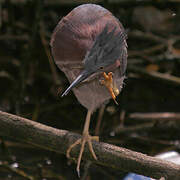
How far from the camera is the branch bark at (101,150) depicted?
81 centimetres

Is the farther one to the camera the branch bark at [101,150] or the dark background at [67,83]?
the dark background at [67,83]

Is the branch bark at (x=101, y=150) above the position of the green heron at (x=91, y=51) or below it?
below

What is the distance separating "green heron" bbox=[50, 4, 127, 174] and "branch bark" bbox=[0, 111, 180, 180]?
Result: 2cm

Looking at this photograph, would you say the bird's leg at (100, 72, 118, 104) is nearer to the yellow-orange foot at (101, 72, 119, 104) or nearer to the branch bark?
the yellow-orange foot at (101, 72, 119, 104)

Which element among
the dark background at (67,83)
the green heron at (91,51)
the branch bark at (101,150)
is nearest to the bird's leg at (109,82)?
the green heron at (91,51)

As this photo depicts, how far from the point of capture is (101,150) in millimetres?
822

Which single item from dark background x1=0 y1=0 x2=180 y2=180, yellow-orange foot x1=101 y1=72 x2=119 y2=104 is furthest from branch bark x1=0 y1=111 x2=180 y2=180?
dark background x1=0 y1=0 x2=180 y2=180

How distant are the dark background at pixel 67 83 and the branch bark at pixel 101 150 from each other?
42 centimetres

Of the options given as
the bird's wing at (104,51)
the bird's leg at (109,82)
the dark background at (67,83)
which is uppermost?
the bird's wing at (104,51)

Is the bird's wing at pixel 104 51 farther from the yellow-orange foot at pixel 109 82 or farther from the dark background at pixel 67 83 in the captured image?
the dark background at pixel 67 83

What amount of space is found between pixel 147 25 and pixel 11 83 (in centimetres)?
77

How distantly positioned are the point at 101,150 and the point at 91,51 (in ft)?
0.83

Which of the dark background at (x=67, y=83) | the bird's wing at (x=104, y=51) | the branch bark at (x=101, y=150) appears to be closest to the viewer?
the bird's wing at (x=104, y=51)

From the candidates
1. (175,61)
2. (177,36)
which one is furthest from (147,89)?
(177,36)
